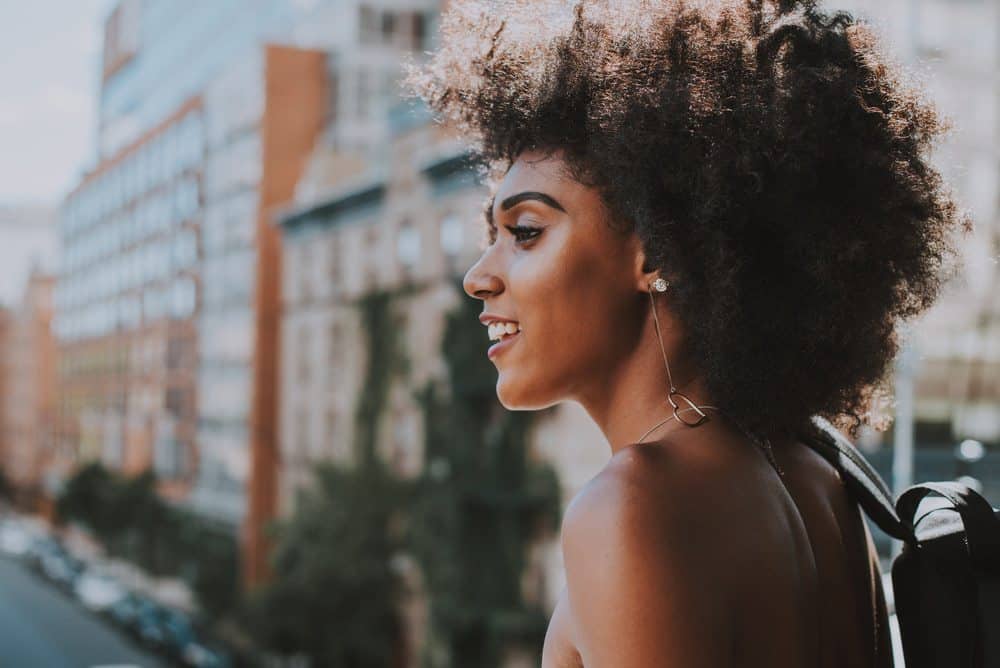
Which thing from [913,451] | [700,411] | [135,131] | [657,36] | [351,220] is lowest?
[913,451]

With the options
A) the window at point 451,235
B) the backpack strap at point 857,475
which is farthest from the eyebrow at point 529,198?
the window at point 451,235

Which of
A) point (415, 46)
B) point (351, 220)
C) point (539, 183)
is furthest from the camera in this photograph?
point (415, 46)

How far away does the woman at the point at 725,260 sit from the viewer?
1.79 meters

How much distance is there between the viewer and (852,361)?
84.7 inches

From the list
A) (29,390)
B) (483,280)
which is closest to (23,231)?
(29,390)

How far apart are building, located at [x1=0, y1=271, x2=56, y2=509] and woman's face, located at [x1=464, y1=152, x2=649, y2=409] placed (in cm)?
9176

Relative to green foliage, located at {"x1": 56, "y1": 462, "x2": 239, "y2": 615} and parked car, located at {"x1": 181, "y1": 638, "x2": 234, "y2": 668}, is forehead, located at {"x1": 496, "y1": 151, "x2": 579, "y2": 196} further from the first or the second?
green foliage, located at {"x1": 56, "y1": 462, "x2": 239, "y2": 615}

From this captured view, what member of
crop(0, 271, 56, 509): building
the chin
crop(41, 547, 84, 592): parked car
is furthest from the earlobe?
crop(0, 271, 56, 509): building

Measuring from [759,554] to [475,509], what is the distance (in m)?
25.5

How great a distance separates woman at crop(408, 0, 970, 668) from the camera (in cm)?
179

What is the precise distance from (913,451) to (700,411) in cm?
2698

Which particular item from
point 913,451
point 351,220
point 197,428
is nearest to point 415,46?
point 351,220

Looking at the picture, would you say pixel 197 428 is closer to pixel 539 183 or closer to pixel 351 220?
pixel 351 220

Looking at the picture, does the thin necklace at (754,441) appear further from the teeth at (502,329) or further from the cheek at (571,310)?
the teeth at (502,329)
